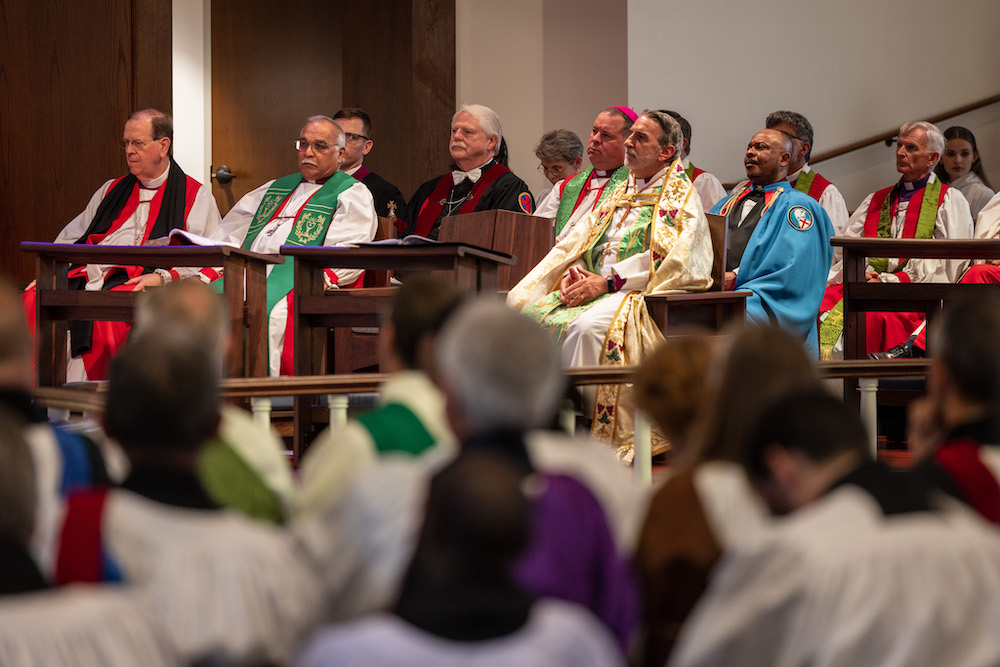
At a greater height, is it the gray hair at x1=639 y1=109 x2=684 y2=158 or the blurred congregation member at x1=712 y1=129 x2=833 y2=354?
the gray hair at x1=639 y1=109 x2=684 y2=158

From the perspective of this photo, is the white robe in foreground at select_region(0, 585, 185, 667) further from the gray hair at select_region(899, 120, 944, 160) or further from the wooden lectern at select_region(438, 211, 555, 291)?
the gray hair at select_region(899, 120, 944, 160)

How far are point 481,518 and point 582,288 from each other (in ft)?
13.9

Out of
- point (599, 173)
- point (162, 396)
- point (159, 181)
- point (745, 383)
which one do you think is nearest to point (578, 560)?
point (745, 383)

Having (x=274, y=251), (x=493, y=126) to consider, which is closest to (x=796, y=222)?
(x=493, y=126)

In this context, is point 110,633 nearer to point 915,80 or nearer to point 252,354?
point 252,354

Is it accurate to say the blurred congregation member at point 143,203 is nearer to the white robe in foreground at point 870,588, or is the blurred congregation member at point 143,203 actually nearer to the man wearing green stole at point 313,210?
the man wearing green stole at point 313,210

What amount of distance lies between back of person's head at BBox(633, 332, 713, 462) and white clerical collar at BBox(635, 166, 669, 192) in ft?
12.9

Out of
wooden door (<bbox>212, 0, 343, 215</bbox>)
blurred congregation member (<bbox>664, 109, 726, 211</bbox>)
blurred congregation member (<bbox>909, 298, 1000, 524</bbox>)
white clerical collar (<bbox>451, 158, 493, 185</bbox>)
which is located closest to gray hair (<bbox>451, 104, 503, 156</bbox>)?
white clerical collar (<bbox>451, 158, 493, 185</bbox>)

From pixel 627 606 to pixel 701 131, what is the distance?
714cm

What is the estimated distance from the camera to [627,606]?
1.67 metres

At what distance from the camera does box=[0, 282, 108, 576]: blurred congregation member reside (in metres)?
1.76

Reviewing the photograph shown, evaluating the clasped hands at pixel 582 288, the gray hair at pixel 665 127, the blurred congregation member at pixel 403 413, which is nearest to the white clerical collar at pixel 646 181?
the gray hair at pixel 665 127

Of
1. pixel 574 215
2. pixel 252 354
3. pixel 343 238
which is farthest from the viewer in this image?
pixel 574 215

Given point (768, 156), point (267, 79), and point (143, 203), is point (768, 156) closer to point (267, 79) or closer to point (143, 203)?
point (143, 203)
